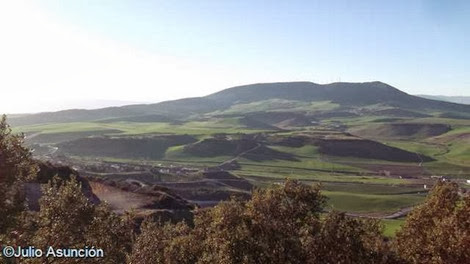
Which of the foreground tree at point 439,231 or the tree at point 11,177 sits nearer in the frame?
the tree at point 11,177

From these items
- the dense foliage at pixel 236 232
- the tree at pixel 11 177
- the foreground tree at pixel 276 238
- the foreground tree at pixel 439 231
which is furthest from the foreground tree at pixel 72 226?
the foreground tree at pixel 439 231

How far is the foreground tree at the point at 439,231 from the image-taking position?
3209 centimetres

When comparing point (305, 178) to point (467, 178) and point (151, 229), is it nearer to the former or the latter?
point (467, 178)

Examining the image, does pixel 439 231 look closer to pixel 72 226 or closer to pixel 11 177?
pixel 72 226

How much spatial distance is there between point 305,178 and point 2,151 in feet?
498

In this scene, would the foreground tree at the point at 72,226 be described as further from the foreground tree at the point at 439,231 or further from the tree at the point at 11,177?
the foreground tree at the point at 439,231

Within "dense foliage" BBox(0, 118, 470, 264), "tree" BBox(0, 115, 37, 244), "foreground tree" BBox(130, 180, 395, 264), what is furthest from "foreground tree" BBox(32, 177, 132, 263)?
"foreground tree" BBox(130, 180, 395, 264)

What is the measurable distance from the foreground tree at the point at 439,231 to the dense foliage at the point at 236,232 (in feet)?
0.25

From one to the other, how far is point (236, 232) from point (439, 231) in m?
15.7

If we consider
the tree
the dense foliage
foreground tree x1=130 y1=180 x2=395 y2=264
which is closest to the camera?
the tree

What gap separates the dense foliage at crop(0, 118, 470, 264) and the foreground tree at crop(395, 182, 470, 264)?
8cm

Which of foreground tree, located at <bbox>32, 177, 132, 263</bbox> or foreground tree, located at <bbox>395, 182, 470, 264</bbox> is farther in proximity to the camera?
foreground tree, located at <bbox>395, 182, 470, 264</bbox>

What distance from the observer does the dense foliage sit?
29.0 metres

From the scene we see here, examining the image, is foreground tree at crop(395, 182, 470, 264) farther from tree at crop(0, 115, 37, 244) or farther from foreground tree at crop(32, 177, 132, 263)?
tree at crop(0, 115, 37, 244)
